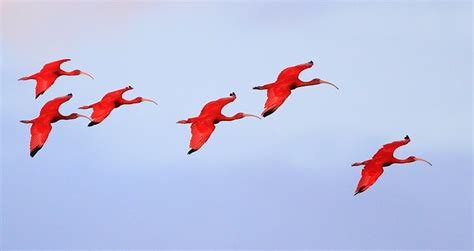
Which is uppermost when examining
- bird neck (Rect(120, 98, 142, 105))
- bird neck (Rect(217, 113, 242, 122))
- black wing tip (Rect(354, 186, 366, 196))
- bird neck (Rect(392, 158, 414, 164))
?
bird neck (Rect(120, 98, 142, 105))

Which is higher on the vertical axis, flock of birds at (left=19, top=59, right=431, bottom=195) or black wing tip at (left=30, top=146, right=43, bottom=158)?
flock of birds at (left=19, top=59, right=431, bottom=195)

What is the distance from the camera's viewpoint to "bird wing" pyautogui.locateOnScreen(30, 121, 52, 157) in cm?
5850

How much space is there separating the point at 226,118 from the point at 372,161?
15.3 feet

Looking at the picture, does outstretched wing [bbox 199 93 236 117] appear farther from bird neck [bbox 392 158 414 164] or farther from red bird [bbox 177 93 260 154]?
bird neck [bbox 392 158 414 164]

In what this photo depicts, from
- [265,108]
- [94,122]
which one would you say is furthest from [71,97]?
[265,108]

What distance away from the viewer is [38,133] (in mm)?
58531

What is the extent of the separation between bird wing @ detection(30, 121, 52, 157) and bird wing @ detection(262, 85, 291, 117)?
6747 millimetres

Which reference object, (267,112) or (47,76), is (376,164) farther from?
(47,76)

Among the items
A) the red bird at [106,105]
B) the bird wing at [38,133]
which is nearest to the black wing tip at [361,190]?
the red bird at [106,105]

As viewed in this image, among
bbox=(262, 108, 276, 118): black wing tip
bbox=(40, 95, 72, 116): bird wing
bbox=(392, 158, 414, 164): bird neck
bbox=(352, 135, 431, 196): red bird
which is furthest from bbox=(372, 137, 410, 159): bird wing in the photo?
bbox=(40, 95, 72, 116): bird wing

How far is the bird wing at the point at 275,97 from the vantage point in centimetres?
5706

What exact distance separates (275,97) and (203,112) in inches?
87.8

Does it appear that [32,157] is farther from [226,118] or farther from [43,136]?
[226,118]

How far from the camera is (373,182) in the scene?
194 ft
